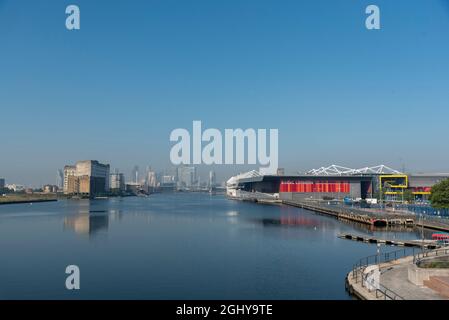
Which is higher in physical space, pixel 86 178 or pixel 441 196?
pixel 86 178

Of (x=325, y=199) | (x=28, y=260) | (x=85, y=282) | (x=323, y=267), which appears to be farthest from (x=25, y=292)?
(x=325, y=199)

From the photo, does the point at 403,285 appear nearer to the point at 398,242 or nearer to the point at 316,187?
the point at 398,242

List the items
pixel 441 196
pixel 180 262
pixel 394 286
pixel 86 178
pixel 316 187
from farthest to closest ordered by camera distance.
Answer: pixel 86 178 < pixel 316 187 < pixel 441 196 < pixel 180 262 < pixel 394 286

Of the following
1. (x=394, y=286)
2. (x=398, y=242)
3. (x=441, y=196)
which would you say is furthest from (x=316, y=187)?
(x=394, y=286)

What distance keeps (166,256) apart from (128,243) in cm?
602

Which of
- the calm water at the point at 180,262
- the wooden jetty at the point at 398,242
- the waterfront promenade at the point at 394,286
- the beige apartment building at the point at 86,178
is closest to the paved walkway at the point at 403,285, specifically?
the waterfront promenade at the point at 394,286

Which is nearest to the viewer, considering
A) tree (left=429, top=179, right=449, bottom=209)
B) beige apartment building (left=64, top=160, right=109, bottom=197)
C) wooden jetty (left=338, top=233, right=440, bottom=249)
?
wooden jetty (left=338, top=233, right=440, bottom=249)

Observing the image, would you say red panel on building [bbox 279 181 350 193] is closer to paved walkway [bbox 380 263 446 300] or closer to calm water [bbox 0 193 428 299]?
calm water [bbox 0 193 428 299]

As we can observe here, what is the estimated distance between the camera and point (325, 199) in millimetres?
82250

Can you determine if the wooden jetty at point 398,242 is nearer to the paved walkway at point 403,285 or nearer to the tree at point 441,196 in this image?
the paved walkway at point 403,285

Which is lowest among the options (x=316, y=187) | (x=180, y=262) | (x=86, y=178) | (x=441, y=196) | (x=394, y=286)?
(x=180, y=262)

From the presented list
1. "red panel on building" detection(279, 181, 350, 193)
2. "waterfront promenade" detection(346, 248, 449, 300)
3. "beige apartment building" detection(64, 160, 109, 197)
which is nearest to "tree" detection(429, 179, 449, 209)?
"waterfront promenade" detection(346, 248, 449, 300)
